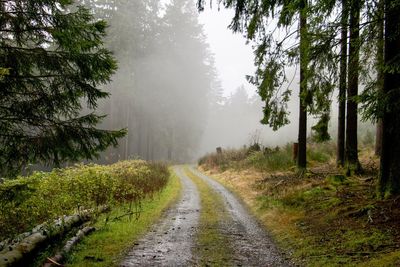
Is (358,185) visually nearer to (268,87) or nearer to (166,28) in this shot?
(268,87)

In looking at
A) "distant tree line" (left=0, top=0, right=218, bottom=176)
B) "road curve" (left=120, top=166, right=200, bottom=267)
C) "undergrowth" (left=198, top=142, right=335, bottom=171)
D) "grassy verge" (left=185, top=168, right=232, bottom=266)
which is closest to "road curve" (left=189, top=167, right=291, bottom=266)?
"grassy verge" (left=185, top=168, right=232, bottom=266)

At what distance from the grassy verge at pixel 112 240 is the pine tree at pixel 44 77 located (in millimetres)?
2038

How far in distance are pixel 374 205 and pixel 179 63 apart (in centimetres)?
3970

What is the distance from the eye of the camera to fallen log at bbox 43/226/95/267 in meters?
5.84

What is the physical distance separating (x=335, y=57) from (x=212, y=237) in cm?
523

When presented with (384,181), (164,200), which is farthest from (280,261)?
(164,200)

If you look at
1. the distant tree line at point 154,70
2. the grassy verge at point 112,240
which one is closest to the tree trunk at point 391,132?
the grassy verge at point 112,240

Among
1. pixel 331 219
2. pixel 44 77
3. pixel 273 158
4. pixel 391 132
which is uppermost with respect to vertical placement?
pixel 44 77

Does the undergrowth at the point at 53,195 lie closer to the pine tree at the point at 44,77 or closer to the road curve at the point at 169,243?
the pine tree at the point at 44,77

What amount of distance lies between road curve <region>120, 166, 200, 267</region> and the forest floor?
2.08 meters

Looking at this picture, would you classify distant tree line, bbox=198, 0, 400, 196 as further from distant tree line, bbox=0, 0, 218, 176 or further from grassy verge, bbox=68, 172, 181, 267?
grassy verge, bbox=68, 172, 181, 267

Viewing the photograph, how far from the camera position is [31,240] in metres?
6.35

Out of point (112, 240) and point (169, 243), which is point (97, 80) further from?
point (169, 243)

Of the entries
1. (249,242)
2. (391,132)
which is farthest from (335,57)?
(249,242)
